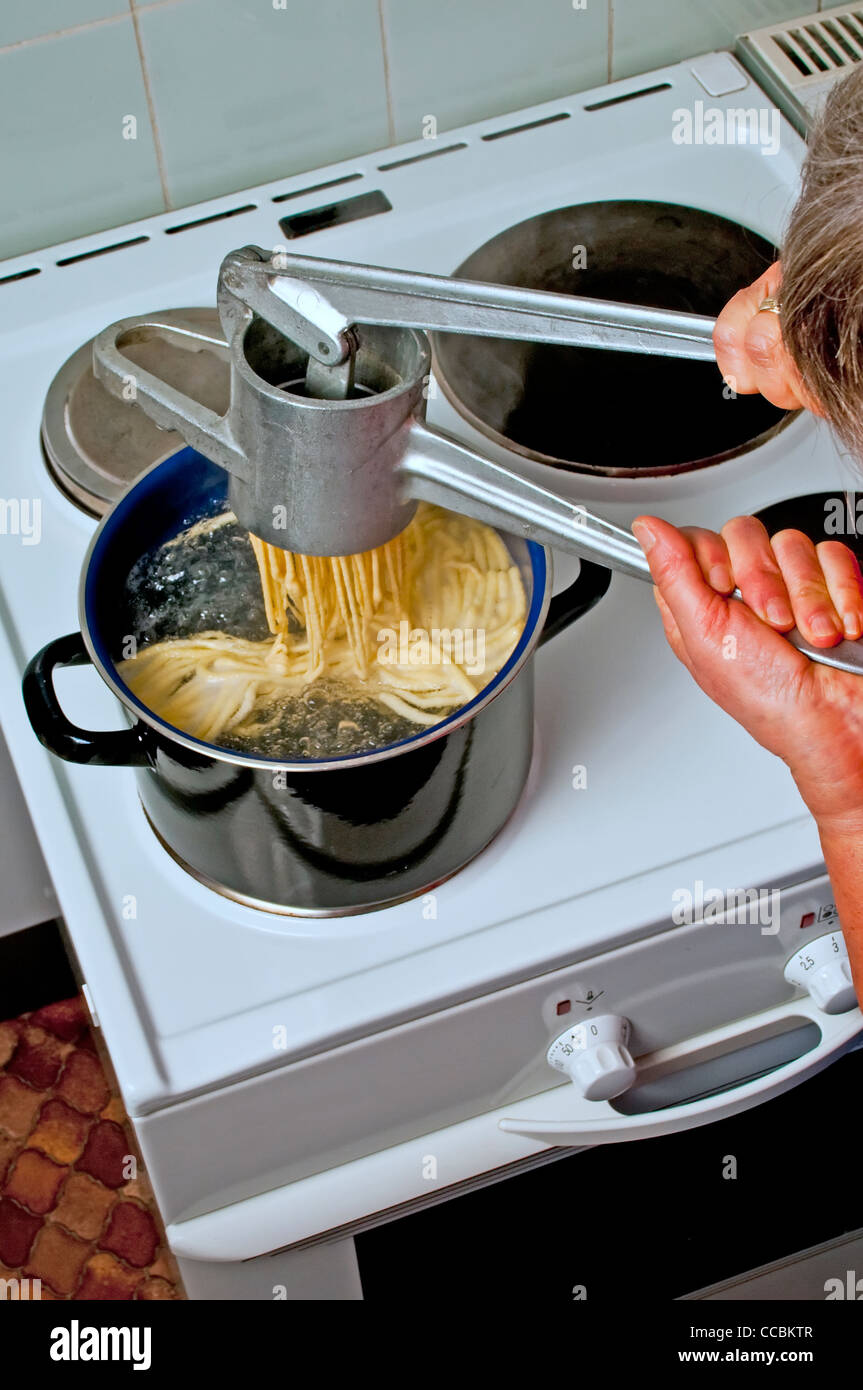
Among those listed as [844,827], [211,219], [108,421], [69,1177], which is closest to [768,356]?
[844,827]

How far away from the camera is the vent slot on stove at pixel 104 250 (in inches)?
41.5

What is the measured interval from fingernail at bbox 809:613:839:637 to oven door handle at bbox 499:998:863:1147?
32cm

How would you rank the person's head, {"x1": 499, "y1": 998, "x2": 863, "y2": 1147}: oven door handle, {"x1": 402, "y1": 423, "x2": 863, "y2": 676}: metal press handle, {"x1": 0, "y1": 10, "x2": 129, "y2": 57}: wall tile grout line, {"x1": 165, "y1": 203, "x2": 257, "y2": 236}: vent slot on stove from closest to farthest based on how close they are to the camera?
the person's head
{"x1": 402, "y1": 423, "x2": 863, "y2": 676}: metal press handle
{"x1": 499, "y1": 998, "x2": 863, "y2": 1147}: oven door handle
{"x1": 0, "y1": 10, "x2": 129, "y2": 57}: wall tile grout line
{"x1": 165, "y1": 203, "x2": 257, "y2": 236}: vent slot on stove

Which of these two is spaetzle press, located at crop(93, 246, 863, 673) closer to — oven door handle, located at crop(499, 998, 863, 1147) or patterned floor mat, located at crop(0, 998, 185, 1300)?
oven door handle, located at crop(499, 998, 863, 1147)

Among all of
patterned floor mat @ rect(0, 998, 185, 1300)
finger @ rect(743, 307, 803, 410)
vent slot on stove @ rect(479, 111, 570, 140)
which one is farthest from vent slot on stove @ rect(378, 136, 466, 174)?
patterned floor mat @ rect(0, 998, 185, 1300)

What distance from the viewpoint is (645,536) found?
0.69m

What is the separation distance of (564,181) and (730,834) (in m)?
0.57

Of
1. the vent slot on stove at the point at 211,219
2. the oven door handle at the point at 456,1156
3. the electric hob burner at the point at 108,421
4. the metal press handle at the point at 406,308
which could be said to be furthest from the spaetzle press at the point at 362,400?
the vent slot on stove at the point at 211,219

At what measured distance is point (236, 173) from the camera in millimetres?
1113

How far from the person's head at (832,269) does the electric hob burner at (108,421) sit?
0.46 metres

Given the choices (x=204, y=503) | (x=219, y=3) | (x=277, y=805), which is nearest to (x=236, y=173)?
(x=219, y=3)

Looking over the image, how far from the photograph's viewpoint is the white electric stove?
73 centimetres

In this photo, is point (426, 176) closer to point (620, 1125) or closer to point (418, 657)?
point (418, 657)

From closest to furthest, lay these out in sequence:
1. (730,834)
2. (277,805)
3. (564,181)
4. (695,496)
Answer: (277,805) < (730,834) < (695,496) < (564,181)
